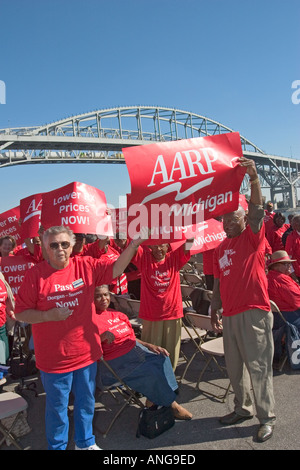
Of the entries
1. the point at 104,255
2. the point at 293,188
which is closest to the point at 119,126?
the point at 293,188

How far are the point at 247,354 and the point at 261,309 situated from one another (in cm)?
39

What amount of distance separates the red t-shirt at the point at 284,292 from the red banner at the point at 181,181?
181cm

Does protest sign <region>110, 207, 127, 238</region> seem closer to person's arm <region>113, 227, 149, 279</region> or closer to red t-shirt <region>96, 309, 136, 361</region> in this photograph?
red t-shirt <region>96, 309, 136, 361</region>

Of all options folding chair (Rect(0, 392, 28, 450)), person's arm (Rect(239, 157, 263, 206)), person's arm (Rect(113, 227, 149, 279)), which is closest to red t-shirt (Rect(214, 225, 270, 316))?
person's arm (Rect(239, 157, 263, 206))

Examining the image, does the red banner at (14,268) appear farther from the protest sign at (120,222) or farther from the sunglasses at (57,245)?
the sunglasses at (57,245)

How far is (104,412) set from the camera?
3.78m

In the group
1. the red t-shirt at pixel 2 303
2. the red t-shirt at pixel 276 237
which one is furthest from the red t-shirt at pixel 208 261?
the red t-shirt at pixel 2 303

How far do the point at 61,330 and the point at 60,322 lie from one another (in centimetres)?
6

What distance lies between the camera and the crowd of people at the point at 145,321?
8.82 feet

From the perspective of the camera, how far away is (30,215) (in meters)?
5.45

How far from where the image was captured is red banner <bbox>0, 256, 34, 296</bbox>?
17.4 ft

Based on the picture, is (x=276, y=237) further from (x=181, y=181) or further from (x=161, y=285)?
(x=181, y=181)

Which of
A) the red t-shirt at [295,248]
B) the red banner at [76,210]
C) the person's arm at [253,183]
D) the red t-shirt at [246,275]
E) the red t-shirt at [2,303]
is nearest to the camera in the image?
the person's arm at [253,183]

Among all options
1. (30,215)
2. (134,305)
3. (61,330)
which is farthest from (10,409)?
(30,215)
